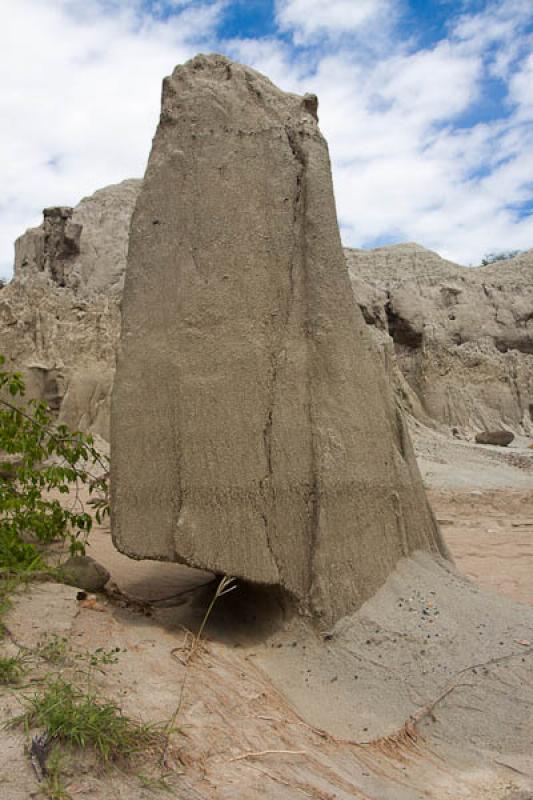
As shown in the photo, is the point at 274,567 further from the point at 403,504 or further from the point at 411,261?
the point at 411,261

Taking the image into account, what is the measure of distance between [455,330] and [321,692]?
75.6ft

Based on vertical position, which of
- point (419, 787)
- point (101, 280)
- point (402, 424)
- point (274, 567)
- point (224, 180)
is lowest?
point (419, 787)

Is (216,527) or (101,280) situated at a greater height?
(101,280)

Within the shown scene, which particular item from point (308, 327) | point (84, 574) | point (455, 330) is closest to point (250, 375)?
point (308, 327)

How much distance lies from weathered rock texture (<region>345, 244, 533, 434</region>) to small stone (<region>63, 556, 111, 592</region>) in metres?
12.0

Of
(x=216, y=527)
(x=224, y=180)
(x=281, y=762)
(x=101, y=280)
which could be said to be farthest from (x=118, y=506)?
(x=101, y=280)

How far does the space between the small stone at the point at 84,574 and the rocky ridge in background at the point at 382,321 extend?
7.44 m

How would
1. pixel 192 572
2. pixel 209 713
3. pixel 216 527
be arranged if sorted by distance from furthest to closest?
pixel 192 572, pixel 216 527, pixel 209 713

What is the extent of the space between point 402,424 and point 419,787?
2.10 metres

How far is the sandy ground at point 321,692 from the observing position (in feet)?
6.93

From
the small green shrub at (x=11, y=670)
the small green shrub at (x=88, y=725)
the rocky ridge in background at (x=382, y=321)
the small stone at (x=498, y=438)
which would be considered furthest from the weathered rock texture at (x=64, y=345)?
the small stone at (x=498, y=438)

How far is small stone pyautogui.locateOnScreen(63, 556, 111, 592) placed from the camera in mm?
3617

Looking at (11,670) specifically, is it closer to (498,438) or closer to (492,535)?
(492,535)

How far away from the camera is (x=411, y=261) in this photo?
29.2 meters
